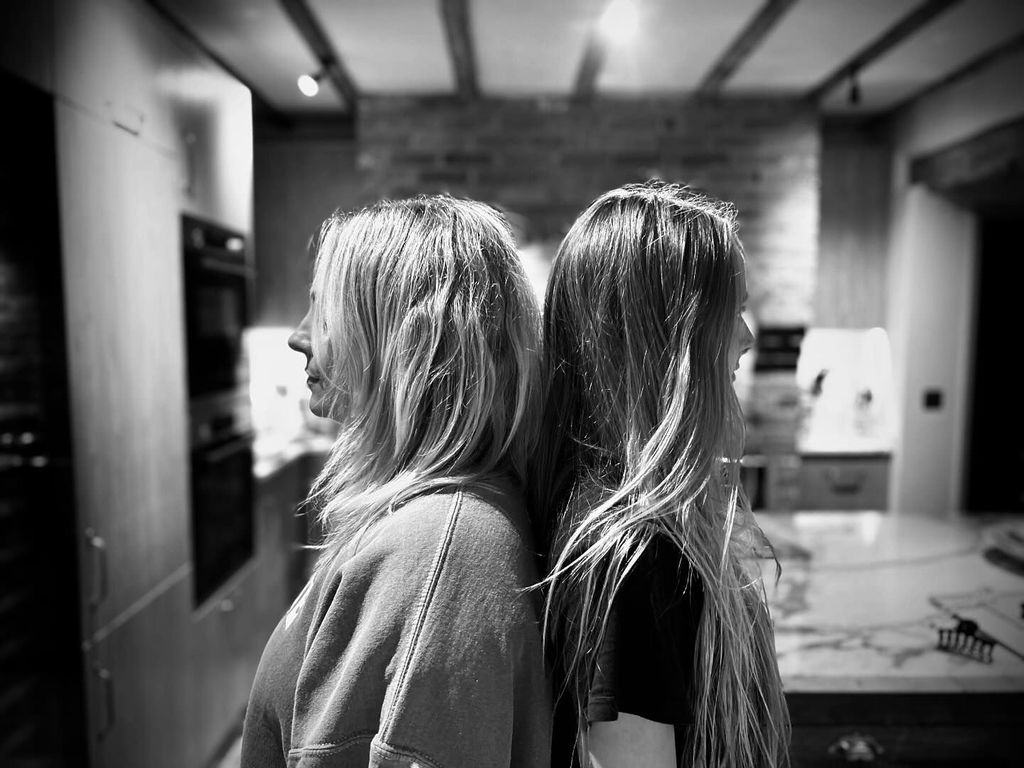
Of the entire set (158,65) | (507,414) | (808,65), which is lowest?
(507,414)

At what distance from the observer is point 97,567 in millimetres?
1724

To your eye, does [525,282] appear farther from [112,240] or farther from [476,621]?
[112,240]

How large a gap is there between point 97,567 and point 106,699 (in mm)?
313

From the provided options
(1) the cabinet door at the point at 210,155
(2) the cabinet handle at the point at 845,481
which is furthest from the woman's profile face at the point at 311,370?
(2) the cabinet handle at the point at 845,481

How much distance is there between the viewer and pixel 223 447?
2463mm

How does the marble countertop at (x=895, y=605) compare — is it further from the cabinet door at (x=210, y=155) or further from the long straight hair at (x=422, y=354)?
the cabinet door at (x=210, y=155)

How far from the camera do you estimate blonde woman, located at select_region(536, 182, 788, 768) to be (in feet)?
2.26

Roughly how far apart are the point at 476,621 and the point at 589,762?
0.18 metres

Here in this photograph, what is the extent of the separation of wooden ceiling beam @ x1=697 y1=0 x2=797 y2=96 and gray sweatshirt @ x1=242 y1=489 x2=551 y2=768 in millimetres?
2298

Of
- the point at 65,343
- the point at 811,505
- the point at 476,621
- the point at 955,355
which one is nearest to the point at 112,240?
the point at 65,343

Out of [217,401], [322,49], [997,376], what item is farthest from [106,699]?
[997,376]

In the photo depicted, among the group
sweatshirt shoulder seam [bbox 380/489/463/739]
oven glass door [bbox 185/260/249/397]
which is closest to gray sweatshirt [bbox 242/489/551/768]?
sweatshirt shoulder seam [bbox 380/489/463/739]

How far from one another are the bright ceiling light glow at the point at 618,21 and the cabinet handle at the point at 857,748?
2013mm

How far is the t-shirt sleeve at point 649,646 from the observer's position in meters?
0.68
